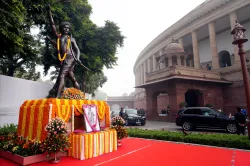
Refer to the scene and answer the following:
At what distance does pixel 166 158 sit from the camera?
5871mm

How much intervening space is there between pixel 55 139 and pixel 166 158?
3.78m

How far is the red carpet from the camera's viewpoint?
17.5ft

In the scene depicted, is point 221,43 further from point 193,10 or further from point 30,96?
point 30,96

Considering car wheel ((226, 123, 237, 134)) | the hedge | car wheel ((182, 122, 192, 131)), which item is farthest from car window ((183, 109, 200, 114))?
the hedge

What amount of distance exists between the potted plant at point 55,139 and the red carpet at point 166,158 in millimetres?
419

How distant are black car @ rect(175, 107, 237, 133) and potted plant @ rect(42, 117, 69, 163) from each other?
10.8 metres

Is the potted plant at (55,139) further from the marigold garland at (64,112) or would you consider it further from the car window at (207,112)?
the car window at (207,112)

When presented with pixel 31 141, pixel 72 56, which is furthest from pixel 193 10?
pixel 31 141

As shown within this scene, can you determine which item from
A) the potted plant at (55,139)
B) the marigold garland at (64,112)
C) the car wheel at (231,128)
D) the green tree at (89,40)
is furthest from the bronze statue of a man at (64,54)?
the car wheel at (231,128)

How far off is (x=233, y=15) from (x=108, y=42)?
20531mm

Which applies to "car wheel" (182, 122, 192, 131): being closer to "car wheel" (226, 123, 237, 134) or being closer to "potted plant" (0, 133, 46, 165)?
"car wheel" (226, 123, 237, 134)

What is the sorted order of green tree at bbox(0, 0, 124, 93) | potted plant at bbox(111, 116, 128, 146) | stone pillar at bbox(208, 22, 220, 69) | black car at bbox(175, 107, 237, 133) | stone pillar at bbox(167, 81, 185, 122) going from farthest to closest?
1. stone pillar at bbox(208, 22, 220, 69)
2. stone pillar at bbox(167, 81, 185, 122)
3. green tree at bbox(0, 0, 124, 93)
4. black car at bbox(175, 107, 237, 133)
5. potted plant at bbox(111, 116, 128, 146)

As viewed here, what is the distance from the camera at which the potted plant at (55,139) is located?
5.33 meters

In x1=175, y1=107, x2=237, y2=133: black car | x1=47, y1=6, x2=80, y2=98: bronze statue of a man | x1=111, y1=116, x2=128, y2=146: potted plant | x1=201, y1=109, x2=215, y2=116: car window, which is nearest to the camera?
x1=111, y1=116, x2=128, y2=146: potted plant
